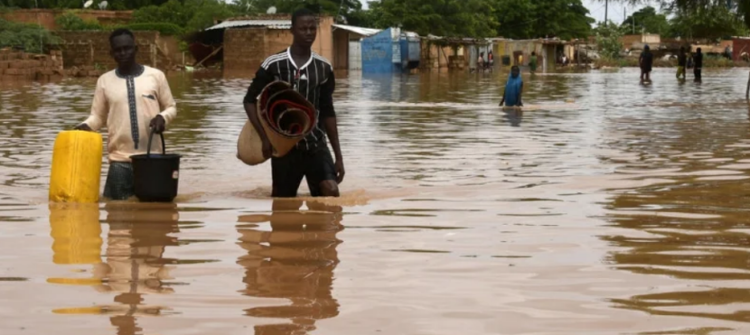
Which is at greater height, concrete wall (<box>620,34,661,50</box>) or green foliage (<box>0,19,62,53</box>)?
green foliage (<box>0,19,62,53</box>)

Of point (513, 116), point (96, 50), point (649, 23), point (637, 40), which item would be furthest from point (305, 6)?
point (513, 116)

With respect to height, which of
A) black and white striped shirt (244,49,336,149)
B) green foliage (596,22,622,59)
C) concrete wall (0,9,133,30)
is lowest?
green foliage (596,22,622,59)

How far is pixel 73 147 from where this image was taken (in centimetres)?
770

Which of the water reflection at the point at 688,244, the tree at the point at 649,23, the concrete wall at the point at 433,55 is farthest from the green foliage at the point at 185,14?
the tree at the point at 649,23

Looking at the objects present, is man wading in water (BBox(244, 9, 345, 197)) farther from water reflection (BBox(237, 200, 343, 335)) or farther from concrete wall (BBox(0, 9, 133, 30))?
concrete wall (BBox(0, 9, 133, 30))

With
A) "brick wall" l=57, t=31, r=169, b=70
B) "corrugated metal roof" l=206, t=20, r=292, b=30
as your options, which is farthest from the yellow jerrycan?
"corrugated metal roof" l=206, t=20, r=292, b=30

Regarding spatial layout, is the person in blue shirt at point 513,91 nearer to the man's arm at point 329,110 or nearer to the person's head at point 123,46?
the man's arm at point 329,110

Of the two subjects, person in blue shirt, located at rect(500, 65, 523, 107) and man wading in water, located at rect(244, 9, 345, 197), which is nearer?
man wading in water, located at rect(244, 9, 345, 197)

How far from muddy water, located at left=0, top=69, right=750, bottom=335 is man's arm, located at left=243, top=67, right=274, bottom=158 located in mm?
405

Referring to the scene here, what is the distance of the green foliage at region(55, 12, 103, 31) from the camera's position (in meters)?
54.7

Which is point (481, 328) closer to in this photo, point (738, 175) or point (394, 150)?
point (738, 175)

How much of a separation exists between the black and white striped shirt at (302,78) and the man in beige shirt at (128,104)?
55 cm

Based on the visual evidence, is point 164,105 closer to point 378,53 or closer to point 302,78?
point 302,78

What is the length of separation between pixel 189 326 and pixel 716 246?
2966 mm
